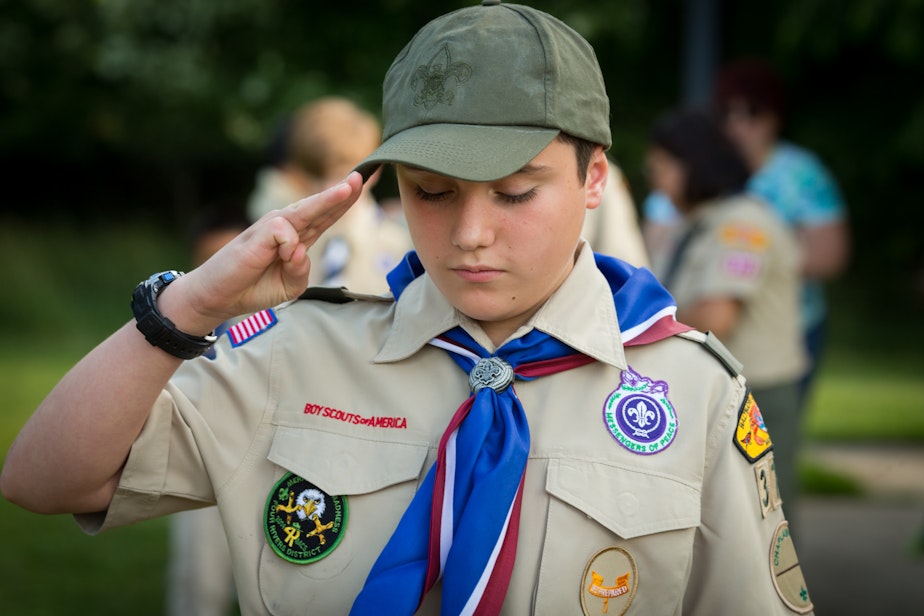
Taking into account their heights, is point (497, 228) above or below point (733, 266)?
below

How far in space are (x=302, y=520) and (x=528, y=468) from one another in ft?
1.43

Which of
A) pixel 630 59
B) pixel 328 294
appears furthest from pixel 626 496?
pixel 630 59

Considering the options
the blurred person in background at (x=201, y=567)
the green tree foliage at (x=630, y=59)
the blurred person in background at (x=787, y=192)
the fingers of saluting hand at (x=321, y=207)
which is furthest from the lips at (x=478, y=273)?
the green tree foliage at (x=630, y=59)

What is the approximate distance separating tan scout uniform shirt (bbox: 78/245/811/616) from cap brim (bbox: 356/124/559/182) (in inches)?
14.2

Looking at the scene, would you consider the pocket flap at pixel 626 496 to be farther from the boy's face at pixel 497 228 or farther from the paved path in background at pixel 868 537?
the paved path in background at pixel 868 537

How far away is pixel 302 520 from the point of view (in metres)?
2.15

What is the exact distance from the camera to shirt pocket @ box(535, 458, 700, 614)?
6.89ft

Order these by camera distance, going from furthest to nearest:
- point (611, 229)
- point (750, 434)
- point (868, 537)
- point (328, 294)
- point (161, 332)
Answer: point (868, 537) < point (611, 229) < point (328, 294) < point (750, 434) < point (161, 332)

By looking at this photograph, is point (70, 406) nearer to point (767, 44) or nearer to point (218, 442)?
point (218, 442)

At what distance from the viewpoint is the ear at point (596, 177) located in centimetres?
224

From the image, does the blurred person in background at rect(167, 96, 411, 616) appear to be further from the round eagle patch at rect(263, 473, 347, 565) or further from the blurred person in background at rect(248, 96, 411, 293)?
the round eagle patch at rect(263, 473, 347, 565)

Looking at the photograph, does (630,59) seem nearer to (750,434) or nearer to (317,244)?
(317,244)

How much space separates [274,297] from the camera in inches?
82.4

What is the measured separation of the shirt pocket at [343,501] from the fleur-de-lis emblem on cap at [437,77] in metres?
0.65
